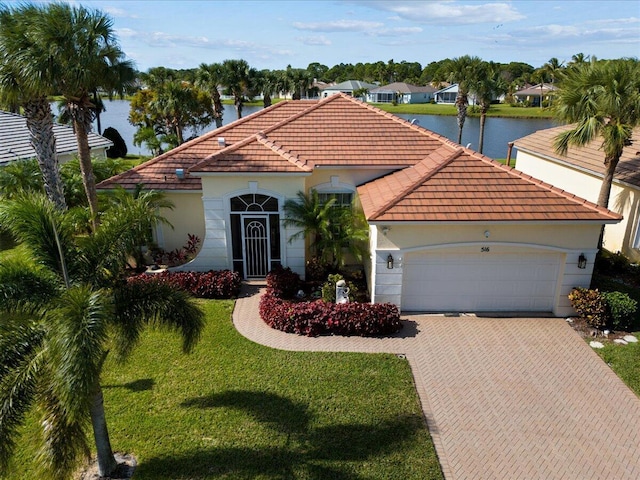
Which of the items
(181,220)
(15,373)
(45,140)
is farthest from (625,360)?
(45,140)

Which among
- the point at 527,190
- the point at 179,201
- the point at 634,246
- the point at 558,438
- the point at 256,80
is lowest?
the point at 558,438

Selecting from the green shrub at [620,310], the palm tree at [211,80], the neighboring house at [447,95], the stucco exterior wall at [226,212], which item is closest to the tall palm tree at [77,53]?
the stucco exterior wall at [226,212]

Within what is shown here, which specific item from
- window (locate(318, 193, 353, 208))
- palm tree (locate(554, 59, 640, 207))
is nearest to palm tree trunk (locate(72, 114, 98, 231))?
window (locate(318, 193, 353, 208))

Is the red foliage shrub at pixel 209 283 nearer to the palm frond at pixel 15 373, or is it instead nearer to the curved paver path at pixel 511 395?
the curved paver path at pixel 511 395

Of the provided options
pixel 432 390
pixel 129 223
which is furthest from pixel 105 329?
pixel 432 390

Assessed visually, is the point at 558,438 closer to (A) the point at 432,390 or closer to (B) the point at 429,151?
(A) the point at 432,390

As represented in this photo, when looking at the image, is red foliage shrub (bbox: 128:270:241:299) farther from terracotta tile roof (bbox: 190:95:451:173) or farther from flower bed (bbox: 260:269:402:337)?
terracotta tile roof (bbox: 190:95:451:173)

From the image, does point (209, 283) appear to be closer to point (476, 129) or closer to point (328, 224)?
point (328, 224)
